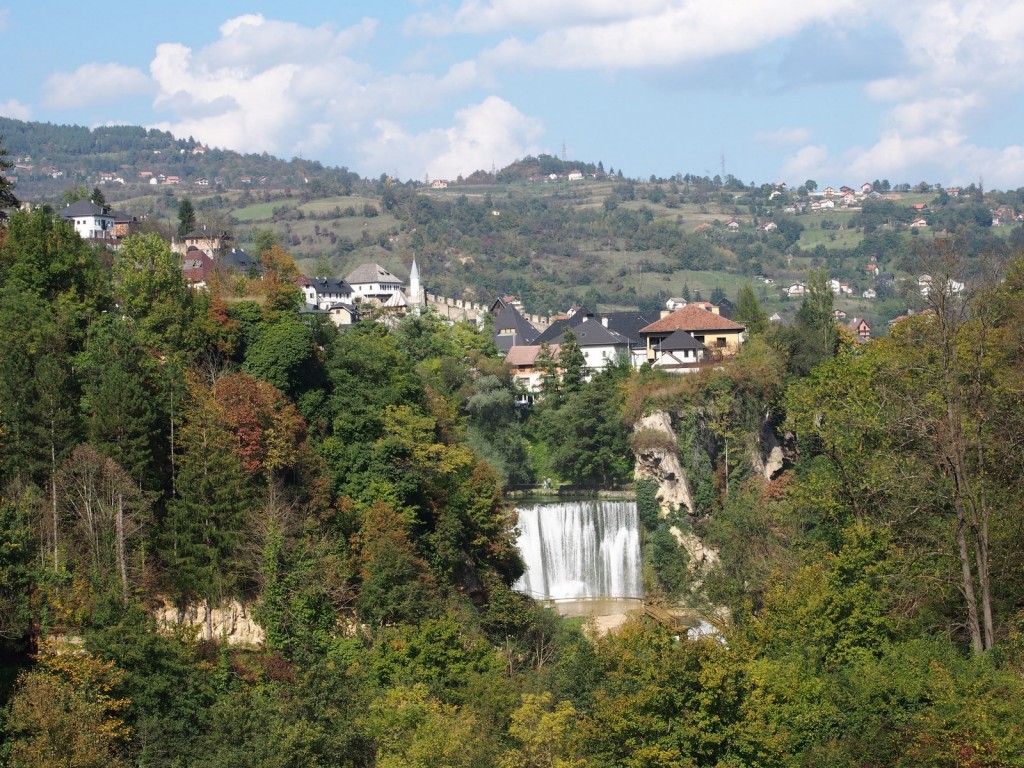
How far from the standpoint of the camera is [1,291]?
45.2m

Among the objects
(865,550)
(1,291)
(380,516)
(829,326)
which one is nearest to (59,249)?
(1,291)

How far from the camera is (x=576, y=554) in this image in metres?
58.2

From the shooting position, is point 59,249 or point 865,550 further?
point 59,249

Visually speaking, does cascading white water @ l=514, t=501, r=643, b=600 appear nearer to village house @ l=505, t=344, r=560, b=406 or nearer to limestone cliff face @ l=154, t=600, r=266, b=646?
village house @ l=505, t=344, r=560, b=406

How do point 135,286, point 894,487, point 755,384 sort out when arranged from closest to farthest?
1. point 894,487
2. point 135,286
3. point 755,384

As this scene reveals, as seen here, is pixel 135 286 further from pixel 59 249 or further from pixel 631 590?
Result: pixel 631 590

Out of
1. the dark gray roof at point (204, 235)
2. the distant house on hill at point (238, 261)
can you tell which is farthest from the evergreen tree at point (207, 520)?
the dark gray roof at point (204, 235)

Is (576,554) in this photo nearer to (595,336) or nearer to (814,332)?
(814,332)

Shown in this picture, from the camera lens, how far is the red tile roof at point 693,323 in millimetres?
71812

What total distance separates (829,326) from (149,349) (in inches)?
1473

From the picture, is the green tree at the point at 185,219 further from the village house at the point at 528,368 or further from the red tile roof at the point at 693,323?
the red tile roof at the point at 693,323

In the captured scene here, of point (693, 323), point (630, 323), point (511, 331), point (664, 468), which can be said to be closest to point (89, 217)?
point (511, 331)

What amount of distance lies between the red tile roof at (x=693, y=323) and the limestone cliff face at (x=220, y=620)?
3794 cm

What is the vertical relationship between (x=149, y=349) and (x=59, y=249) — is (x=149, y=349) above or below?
below
